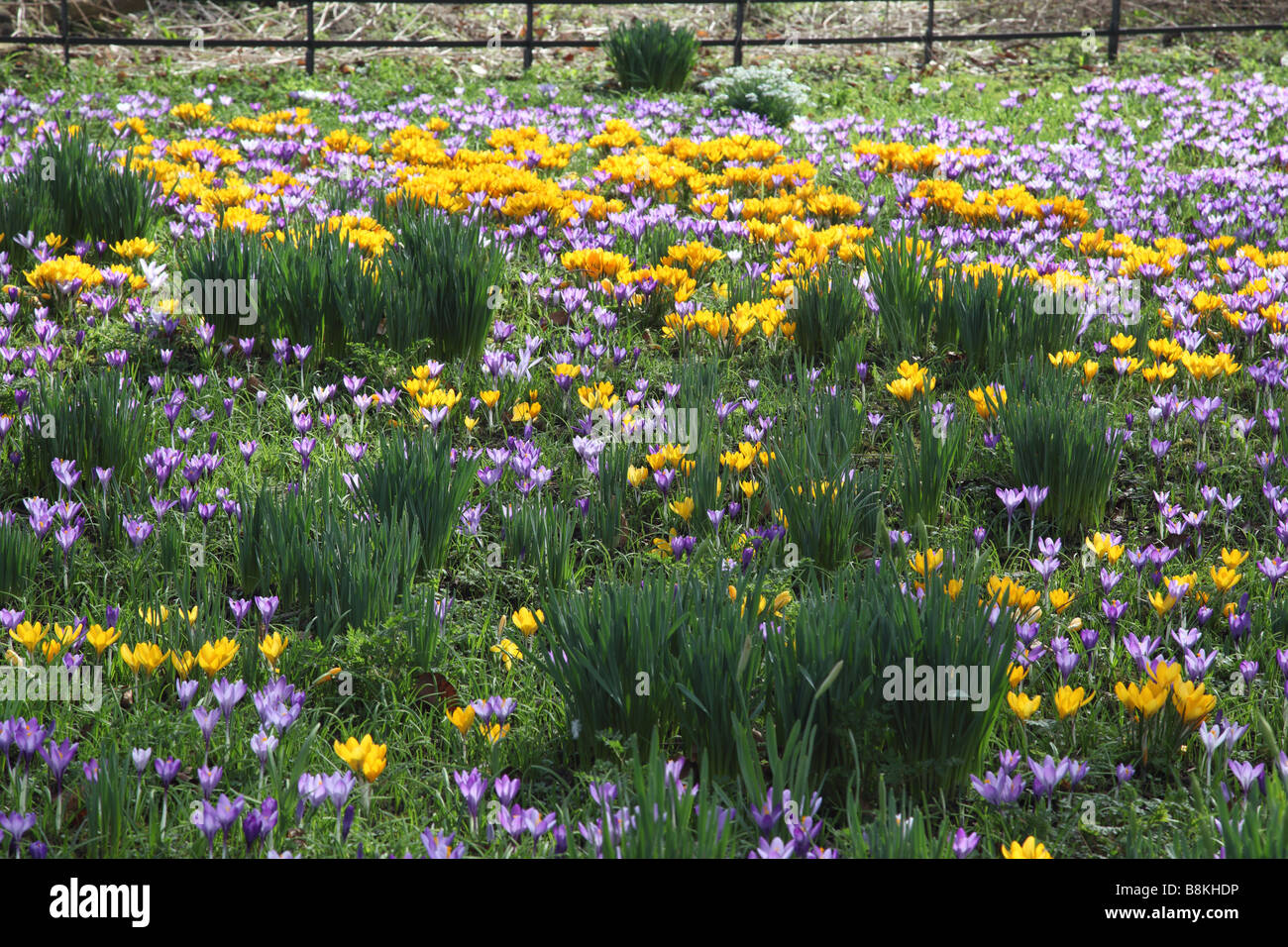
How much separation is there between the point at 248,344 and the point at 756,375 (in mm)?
1949

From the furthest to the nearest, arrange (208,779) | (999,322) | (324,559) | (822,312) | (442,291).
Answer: (822,312) < (442,291) < (999,322) < (324,559) < (208,779)

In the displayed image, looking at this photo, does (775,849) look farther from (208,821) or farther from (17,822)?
(17,822)

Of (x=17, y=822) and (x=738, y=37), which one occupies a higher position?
(x=738, y=37)

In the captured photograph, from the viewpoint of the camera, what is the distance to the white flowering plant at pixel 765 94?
875cm

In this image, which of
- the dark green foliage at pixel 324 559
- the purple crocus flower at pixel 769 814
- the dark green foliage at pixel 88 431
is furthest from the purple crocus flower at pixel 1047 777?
the dark green foliage at pixel 88 431

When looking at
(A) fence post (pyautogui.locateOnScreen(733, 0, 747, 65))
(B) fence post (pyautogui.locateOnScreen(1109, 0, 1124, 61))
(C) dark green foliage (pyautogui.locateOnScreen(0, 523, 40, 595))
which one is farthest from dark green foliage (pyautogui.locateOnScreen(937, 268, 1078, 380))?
(B) fence post (pyautogui.locateOnScreen(1109, 0, 1124, 61))

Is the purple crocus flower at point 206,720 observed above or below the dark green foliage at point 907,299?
below

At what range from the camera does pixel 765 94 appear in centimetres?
877

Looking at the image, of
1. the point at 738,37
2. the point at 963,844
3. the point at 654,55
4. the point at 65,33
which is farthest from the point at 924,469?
the point at 65,33

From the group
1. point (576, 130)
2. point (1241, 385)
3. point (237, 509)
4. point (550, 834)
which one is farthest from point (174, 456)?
point (576, 130)

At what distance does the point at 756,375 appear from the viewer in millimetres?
4051

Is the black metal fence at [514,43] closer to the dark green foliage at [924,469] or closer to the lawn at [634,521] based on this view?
the lawn at [634,521]

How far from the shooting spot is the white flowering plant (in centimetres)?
875

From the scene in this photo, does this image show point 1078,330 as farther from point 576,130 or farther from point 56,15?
point 56,15
